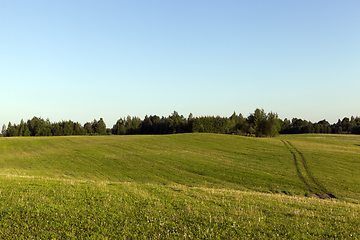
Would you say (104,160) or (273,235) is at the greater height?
(273,235)

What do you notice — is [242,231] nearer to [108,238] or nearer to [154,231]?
[154,231]

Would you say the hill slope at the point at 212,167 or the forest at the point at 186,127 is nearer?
the hill slope at the point at 212,167

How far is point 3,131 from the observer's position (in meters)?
199

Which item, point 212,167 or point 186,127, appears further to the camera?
point 186,127

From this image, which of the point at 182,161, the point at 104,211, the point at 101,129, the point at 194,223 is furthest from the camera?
the point at 101,129

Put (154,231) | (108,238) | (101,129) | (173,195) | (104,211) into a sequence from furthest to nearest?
(101,129) < (173,195) < (104,211) < (154,231) < (108,238)

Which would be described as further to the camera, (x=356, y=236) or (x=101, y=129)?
(x=101, y=129)

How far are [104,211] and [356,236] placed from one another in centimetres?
1181

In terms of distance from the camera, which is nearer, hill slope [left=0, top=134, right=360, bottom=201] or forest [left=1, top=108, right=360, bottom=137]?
hill slope [left=0, top=134, right=360, bottom=201]

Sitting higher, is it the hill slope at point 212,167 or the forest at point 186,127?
the forest at point 186,127

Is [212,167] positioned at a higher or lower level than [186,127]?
lower

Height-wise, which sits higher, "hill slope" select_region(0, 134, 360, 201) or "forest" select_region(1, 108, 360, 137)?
"forest" select_region(1, 108, 360, 137)

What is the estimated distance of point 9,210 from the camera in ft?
34.9

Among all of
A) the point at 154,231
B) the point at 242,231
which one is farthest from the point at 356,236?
the point at 154,231
